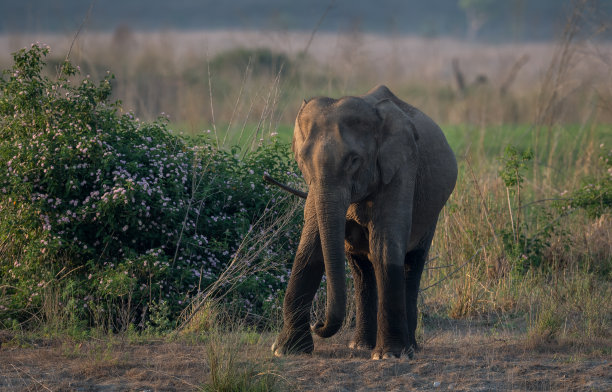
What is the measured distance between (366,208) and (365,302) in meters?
0.86

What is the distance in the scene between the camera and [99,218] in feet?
24.9

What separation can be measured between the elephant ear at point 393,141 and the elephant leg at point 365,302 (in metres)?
0.89

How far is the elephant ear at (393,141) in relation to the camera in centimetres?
617

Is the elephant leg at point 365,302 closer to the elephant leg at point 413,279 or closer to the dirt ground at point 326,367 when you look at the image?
the dirt ground at point 326,367

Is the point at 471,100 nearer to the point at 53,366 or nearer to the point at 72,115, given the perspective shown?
the point at 72,115

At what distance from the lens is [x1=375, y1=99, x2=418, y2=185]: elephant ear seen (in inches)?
243

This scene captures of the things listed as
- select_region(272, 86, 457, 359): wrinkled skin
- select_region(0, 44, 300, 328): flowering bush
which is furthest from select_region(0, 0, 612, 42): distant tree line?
select_region(272, 86, 457, 359): wrinkled skin

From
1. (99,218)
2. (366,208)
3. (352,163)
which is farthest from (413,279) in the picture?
(99,218)

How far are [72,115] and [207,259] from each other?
180 cm

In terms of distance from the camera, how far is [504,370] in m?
6.03

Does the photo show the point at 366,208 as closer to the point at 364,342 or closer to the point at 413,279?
the point at 413,279

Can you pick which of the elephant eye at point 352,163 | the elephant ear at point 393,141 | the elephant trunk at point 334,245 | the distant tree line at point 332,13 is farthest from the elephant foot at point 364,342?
the distant tree line at point 332,13

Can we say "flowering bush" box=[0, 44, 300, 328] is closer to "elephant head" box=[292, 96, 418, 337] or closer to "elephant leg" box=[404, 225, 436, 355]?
"elephant leg" box=[404, 225, 436, 355]

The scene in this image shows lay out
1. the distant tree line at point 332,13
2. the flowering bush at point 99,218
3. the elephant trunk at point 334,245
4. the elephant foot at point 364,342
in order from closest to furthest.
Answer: the elephant trunk at point 334,245, the elephant foot at point 364,342, the flowering bush at point 99,218, the distant tree line at point 332,13
